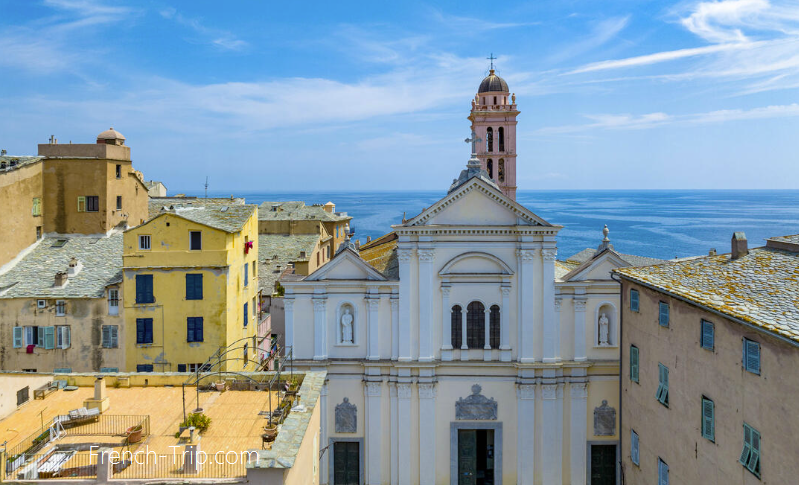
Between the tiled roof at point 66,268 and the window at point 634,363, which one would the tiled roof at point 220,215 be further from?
the window at point 634,363

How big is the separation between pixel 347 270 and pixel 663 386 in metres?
13.1

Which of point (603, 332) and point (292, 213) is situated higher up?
point (292, 213)

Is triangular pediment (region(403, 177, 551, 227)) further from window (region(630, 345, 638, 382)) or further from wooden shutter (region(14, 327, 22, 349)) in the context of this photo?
wooden shutter (region(14, 327, 22, 349))

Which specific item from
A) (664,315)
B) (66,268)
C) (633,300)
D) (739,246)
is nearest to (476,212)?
(633,300)

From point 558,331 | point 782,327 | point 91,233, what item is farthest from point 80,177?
point 782,327

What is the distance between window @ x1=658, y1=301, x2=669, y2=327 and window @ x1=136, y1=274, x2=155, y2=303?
65.6 feet

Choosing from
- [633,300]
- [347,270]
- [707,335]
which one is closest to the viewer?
[707,335]

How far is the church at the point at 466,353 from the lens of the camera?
27141 millimetres

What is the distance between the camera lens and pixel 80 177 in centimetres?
3322

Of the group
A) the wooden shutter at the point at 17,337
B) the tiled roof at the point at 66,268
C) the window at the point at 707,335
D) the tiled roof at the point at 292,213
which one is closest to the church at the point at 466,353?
the tiled roof at the point at 66,268

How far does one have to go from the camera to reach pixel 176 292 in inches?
1083

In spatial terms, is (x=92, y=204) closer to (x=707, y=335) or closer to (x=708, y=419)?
(x=707, y=335)

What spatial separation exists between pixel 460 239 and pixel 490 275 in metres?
1.97

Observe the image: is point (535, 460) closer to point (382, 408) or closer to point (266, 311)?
point (382, 408)
